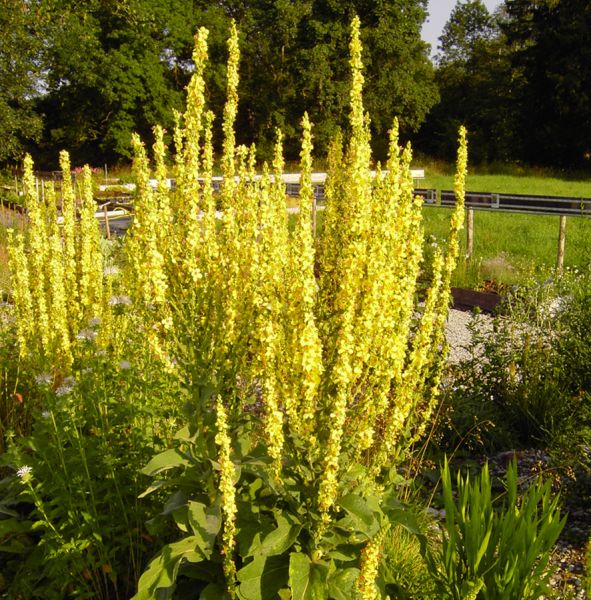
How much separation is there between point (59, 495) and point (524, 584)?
2.28 m

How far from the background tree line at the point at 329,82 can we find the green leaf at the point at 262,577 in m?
32.7

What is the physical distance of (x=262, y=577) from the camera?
2.51 meters

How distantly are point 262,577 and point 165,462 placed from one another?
611 mm

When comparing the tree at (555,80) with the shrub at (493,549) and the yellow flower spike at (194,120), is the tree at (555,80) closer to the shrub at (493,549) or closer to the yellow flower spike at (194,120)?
the shrub at (493,549)

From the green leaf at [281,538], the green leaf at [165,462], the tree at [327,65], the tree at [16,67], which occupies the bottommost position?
the green leaf at [281,538]

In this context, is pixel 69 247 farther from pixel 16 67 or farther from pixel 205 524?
pixel 16 67

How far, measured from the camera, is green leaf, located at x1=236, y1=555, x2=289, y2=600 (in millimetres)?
2432

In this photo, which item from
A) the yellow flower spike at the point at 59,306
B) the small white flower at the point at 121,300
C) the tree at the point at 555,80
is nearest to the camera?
the yellow flower spike at the point at 59,306

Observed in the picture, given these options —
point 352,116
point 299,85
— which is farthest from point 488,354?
point 299,85

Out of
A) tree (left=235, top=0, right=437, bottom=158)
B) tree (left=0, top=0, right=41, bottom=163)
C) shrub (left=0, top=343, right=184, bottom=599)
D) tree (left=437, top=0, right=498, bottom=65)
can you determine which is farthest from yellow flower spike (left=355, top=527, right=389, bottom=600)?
tree (left=437, top=0, right=498, bottom=65)

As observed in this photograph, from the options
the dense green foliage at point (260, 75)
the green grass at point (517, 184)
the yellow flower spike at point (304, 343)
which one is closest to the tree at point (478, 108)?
the dense green foliage at point (260, 75)

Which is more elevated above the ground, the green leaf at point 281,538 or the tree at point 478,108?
the tree at point 478,108

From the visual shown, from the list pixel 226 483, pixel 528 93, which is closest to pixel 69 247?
pixel 226 483

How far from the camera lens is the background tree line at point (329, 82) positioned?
3547cm
